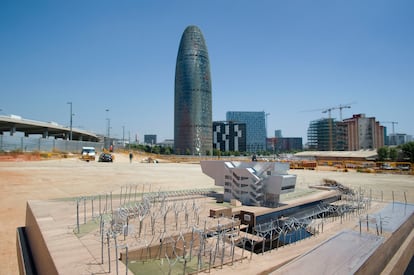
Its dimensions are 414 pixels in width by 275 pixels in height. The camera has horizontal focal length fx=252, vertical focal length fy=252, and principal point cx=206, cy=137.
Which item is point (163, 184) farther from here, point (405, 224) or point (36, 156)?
point (36, 156)

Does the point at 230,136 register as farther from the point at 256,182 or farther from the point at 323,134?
the point at 256,182

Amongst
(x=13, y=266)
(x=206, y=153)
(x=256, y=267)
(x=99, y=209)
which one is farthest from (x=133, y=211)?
(x=206, y=153)

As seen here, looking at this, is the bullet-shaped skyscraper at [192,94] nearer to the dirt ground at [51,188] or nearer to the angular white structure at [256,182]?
the dirt ground at [51,188]

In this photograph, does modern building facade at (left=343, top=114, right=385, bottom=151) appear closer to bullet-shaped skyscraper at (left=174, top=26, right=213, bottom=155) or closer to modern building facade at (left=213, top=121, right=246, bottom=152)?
modern building facade at (left=213, top=121, right=246, bottom=152)

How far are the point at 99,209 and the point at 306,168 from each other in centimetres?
3276

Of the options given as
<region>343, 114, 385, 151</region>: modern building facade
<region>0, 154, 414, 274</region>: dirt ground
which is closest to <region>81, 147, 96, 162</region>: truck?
<region>0, 154, 414, 274</region>: dirt ground

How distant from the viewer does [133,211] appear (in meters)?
9.99

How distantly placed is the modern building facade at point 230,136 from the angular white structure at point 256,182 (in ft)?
420

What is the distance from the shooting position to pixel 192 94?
95.2 meters

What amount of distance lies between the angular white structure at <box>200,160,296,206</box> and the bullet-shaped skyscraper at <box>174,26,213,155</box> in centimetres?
8375

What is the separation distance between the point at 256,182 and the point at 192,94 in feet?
280

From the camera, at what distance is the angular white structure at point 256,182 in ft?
39.8

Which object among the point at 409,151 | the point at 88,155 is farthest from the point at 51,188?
the point at 409,151

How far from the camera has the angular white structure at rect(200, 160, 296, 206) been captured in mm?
12125
